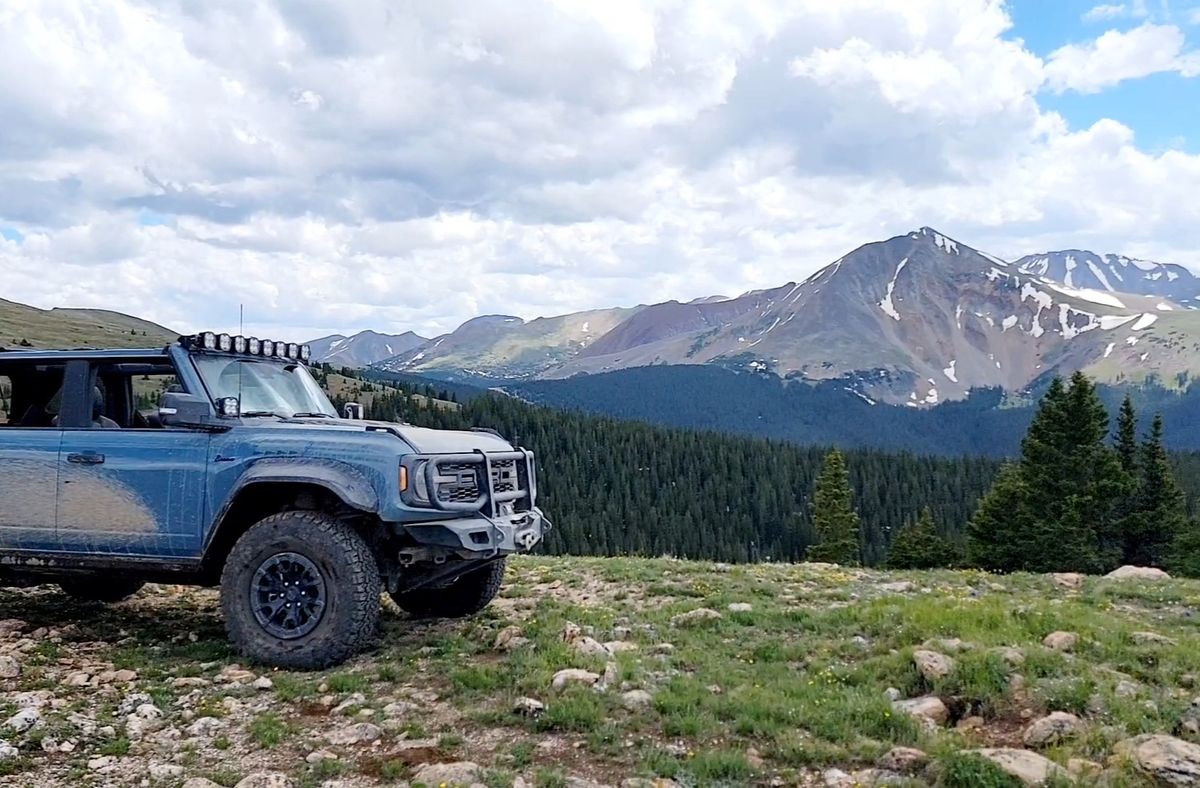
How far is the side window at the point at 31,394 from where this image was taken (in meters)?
9.67

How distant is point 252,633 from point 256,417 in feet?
7.32

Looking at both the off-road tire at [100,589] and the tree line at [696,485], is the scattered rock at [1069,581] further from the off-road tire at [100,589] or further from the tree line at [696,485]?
the tree line at [696,485]

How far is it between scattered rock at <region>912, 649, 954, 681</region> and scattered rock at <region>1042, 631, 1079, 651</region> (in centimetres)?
132

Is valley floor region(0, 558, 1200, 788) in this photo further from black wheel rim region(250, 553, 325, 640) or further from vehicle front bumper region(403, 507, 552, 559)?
vehicle front bumper region(403, 507, 552, 559)

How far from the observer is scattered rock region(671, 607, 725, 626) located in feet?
31.9

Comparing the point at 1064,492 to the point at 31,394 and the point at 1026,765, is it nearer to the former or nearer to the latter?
the point at 1026,765

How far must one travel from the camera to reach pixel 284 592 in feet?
26.6

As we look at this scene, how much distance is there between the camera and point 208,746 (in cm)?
614

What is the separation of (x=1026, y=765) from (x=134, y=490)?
26.1 ft

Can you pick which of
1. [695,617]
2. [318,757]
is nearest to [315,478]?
[318,757]

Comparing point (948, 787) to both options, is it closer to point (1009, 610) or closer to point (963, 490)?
point (1009, 610)

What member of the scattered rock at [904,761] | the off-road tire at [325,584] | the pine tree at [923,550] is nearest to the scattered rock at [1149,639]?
the scattered rock at [904,761]

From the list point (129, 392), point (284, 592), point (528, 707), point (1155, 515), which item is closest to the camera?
point (528, 707)

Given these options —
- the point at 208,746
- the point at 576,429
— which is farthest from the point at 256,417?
the point at 576,429
